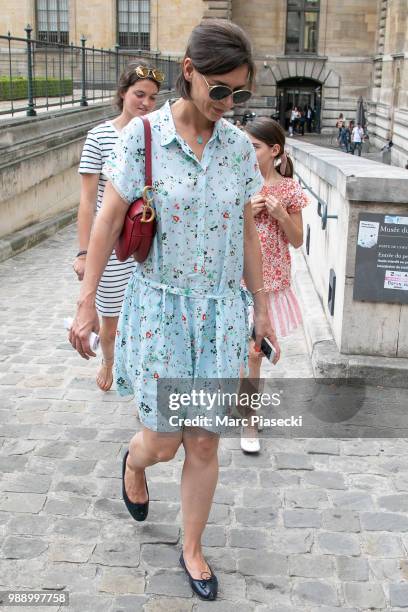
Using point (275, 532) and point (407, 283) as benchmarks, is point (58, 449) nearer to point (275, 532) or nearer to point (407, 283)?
point (275, 532)

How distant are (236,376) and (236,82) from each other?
116cm

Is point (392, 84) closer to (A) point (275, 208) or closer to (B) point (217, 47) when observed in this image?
(A) point (275, 208)

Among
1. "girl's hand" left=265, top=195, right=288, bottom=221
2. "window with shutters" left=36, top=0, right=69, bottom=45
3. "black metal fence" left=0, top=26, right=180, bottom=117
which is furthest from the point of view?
"window with shutters" left=36, top=0, right=69, bottom=45

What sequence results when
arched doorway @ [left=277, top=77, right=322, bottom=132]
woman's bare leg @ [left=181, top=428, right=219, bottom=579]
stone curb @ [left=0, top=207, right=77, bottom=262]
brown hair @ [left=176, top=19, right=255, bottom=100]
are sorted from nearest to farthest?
brown hair @ [left=176, top=19, right=255, bottom=100] → woman's bare leg @ [left=181, top=428, right=219, bottom=579] → stone curb @ [left=0, top=207, right=77, bottom=262] → arched doorway @ [left=277, top=77, right=322, bottom=132]

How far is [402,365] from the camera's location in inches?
211

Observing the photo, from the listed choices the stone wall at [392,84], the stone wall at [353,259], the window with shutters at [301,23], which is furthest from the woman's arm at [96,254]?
the window with shutters at [301,23]

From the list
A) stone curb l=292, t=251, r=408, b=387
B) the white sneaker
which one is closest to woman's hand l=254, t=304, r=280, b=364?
the white sneaker

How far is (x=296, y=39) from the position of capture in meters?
39.5

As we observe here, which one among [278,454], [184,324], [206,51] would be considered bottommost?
[278,454]

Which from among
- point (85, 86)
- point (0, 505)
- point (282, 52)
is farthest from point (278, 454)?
point (282, 52)

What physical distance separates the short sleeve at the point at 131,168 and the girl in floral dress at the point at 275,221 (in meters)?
1.59

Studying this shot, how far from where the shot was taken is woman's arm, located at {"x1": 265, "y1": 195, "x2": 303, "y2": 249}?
4.37 meters

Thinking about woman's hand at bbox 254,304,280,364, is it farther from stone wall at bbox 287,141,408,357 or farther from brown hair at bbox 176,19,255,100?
stone wall at bbox 287,141,408,357

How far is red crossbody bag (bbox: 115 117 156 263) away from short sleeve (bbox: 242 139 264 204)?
17.2 inches
